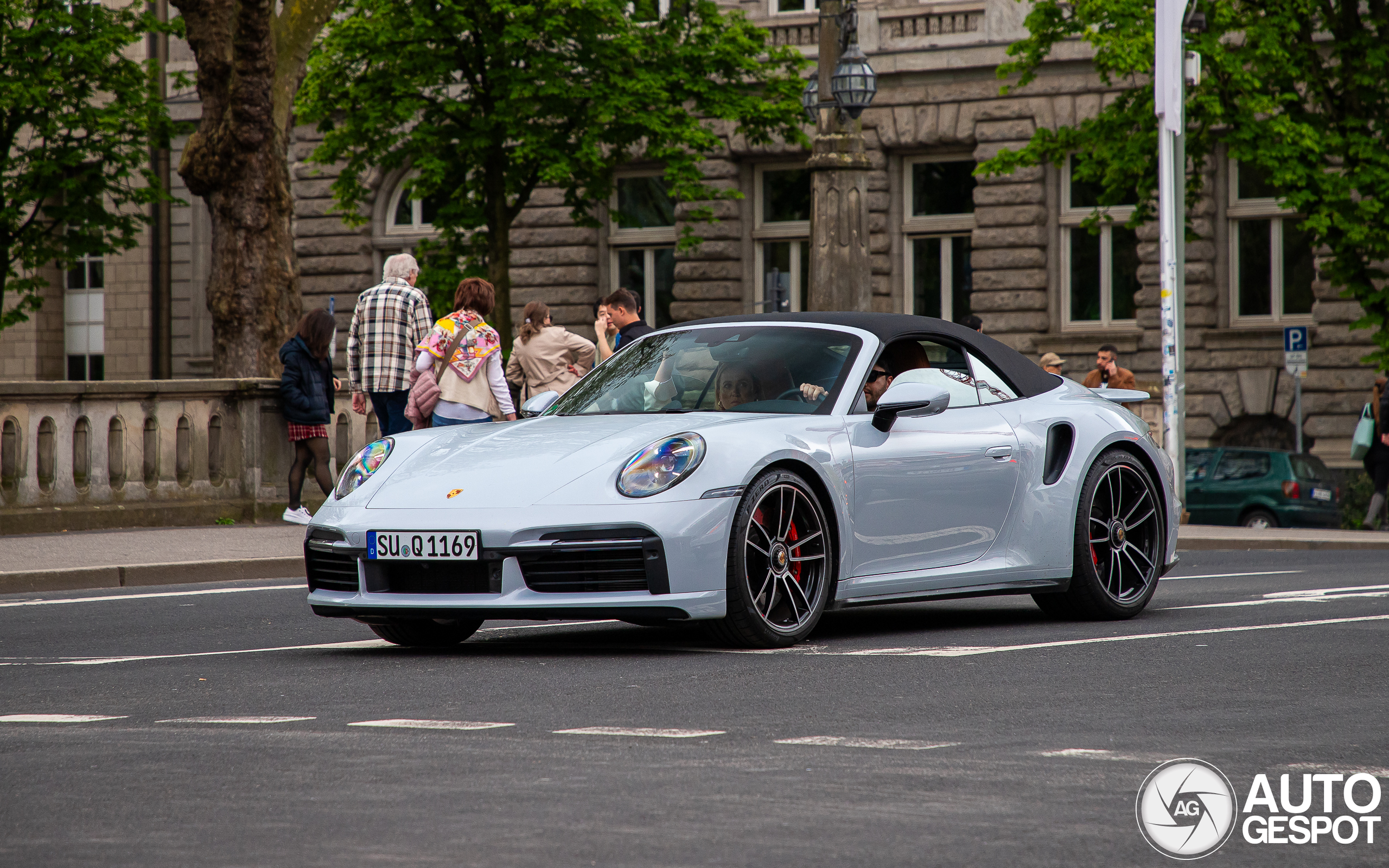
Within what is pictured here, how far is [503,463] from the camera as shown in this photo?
300 inches

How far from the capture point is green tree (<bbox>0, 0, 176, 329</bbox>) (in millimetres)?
34500

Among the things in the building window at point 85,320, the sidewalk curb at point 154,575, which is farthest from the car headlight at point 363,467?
the building window at point 85,320

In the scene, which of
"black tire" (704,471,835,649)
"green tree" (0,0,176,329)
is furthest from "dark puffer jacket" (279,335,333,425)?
"green tree" (0,0,176,329)

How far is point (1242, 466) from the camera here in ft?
88.1

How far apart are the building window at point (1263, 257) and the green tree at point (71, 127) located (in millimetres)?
18504

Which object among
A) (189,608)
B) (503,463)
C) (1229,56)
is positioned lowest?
(189,608)

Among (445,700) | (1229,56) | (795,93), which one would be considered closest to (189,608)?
(445,700)

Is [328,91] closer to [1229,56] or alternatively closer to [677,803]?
[1229,56]

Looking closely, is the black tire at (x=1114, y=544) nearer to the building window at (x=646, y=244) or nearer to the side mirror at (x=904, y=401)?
the side mirror at (x=904, y=401)

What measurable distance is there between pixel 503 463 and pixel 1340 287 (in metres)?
23.6

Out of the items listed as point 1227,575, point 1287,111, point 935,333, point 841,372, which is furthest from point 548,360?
point 1287,111

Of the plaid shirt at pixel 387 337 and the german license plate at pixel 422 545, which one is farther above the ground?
the plaid shirt at pixel 387 337

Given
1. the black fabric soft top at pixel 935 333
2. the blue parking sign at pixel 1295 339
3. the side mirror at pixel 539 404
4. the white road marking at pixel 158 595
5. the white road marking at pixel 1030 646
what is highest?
the blue parking sign at pixel 1295 339

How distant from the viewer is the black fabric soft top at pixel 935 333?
8.63 m
